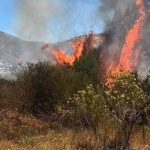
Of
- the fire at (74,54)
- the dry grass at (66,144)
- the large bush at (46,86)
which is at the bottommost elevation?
the dry grass at (66,144)

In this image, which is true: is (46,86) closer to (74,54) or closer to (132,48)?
(74,54)

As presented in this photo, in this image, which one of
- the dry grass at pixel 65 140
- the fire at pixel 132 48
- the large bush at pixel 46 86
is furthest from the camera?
the fire at pixel 132 48

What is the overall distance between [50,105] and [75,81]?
103 inches

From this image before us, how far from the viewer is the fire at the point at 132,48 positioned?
78.2 m

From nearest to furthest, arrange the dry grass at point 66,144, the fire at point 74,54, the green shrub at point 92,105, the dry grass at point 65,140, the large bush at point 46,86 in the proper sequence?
the dry grass at point 66,144 < the dry grass at point 65,140 < the green shrub at point 92,105 < the large bush at point 46,86 < the fire at point 74,54

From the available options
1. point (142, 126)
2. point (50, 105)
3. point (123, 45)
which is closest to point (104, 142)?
point (142, 126)

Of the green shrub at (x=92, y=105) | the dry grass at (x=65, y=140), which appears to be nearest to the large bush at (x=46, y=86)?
the dry grass at (x=65, y=140)

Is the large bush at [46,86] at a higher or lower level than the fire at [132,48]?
lower

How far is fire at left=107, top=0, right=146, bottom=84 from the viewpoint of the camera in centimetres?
7825

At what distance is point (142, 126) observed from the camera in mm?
21953

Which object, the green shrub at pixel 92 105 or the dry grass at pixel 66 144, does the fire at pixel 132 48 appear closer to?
the dry grass at pixel 66 144

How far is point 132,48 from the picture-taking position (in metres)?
85.2

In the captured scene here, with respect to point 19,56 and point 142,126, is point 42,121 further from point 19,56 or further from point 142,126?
point 19,56

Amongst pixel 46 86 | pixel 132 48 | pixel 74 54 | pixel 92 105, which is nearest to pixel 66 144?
pixel 92 105
